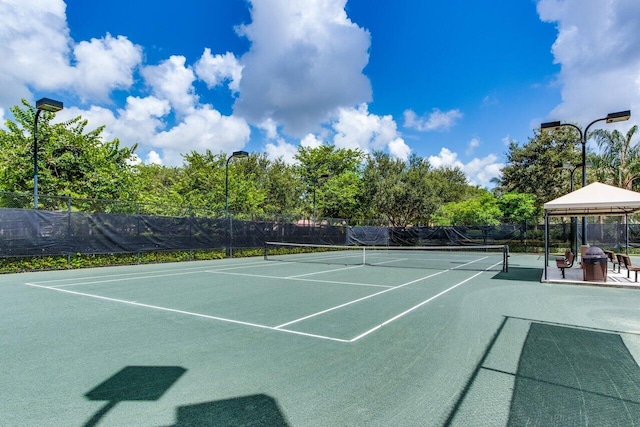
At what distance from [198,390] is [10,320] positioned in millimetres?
4715

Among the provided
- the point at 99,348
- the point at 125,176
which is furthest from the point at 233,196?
the point at 99,348

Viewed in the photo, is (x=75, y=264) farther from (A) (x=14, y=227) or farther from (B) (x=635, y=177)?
(B) (x=635, y=177)

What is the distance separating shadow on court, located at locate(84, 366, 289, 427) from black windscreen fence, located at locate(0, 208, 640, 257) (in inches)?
447

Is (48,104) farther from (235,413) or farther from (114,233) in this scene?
(235,413)

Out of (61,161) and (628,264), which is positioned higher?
(61,161)

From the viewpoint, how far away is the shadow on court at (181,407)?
9.34 feet

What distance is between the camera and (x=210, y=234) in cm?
1852

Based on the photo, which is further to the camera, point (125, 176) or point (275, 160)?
point (275, 160)

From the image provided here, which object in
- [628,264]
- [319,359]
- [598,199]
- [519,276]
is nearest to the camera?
[319,359]

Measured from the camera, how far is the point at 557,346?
474 cm

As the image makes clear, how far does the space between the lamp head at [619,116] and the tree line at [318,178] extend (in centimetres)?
1535

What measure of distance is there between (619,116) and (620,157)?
84.8ft

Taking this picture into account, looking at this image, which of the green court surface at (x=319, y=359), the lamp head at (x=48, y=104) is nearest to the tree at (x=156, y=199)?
the lamp head at (x=48, y=104)

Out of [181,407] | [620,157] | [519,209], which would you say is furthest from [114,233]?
[620,157]
